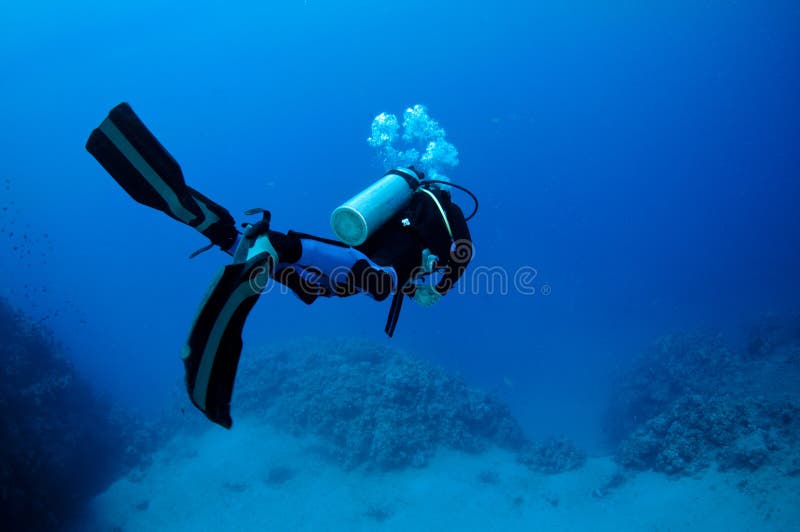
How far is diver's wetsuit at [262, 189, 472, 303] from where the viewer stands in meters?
3.75

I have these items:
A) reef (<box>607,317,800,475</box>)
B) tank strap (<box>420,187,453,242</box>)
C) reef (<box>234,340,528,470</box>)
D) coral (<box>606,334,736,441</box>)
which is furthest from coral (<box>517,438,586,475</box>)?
tank strap (<box>420,187,453,242</box>)

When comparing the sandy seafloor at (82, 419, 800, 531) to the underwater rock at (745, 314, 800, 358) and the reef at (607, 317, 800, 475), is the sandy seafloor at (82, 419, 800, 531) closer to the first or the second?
the reef at (607, 317, 800, 475)

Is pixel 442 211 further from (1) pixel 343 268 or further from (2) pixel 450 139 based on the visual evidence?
(2) pixel 450 139

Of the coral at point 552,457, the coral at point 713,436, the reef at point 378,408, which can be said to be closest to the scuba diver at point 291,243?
the reef at point 378,408

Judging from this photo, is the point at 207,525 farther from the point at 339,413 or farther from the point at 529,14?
the point at 529,14

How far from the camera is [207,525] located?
41.4 feet

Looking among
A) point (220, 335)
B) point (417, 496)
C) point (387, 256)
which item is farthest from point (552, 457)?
point (220, 335)

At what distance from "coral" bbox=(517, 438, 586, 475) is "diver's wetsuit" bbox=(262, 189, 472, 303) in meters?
12.6

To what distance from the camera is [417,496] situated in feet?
42.0

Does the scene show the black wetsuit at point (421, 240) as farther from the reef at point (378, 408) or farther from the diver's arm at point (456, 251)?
the reef at point (378, 408)

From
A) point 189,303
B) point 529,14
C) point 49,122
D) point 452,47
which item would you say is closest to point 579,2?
point 529,14

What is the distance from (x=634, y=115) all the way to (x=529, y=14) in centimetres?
4941

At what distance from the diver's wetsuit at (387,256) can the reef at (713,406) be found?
11442 mm

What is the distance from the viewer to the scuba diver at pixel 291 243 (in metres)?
2.67
